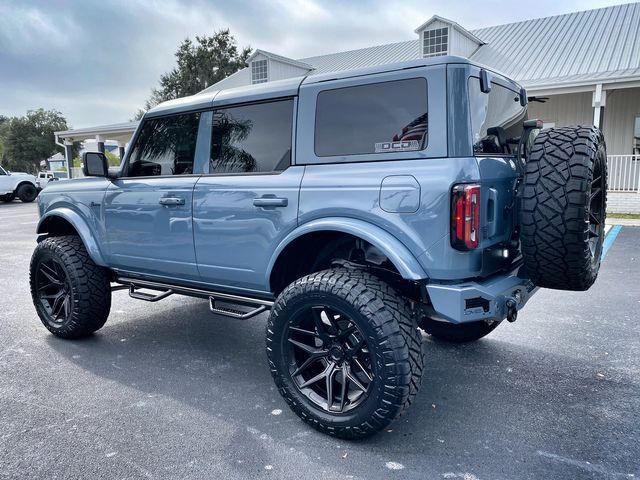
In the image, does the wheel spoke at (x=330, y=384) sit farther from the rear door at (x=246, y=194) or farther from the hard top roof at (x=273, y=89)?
the hard top roof at (x=273, y=89)

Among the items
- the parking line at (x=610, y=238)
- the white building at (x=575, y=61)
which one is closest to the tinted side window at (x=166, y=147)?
the parking line at (x=610, y=238)

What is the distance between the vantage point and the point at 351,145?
9.11ft

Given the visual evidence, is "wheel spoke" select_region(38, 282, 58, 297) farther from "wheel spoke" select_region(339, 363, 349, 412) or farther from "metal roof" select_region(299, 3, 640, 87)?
"metal roof" select_region(299, 3, 640, 87)

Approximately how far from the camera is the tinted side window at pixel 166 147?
3584mm

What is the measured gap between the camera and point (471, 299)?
2.46 meters

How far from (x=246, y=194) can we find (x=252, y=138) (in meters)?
0.42

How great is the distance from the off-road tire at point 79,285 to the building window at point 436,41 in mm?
14947

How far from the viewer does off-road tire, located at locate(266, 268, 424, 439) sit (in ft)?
8.00

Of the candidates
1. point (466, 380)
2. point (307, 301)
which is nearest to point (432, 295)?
point (307, 301)

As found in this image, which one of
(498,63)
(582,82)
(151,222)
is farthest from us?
(498,63)

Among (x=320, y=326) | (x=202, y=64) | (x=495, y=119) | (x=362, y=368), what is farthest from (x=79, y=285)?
(x=202, y=64)

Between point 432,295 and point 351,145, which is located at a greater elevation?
point 351,145

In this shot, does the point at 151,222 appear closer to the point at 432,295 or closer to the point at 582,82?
the point at 432,295

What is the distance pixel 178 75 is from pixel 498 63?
3187 centimetres
